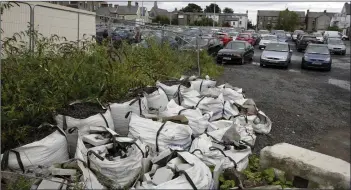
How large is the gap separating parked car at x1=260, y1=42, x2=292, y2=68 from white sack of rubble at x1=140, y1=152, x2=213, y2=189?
540 inches

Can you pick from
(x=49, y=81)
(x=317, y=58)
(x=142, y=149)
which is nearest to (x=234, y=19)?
(x=317, y=58)

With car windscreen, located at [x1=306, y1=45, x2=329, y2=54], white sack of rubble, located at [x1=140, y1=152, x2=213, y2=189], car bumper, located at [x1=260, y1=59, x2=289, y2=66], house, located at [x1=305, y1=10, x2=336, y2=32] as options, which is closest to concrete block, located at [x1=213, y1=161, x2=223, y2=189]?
white sack of rubble, located at [x1=140, y1=152, x2=213, y2=189]

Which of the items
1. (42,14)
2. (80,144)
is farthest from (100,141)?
(42,14)

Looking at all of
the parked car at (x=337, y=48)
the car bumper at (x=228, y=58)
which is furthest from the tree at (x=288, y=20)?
the car bumper at (x=228, y=58)

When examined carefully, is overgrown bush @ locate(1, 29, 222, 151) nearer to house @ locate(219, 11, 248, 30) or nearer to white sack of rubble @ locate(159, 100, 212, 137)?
white sack of rubble @ locate(159, 100, 212, 137)

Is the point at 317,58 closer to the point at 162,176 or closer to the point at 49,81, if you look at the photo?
the point at 49,81

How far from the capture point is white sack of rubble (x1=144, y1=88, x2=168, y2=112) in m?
5.19

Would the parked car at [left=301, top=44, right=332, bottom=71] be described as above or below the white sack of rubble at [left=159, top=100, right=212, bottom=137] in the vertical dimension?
above

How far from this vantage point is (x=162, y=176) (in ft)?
9.98

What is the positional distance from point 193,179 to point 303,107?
563cm

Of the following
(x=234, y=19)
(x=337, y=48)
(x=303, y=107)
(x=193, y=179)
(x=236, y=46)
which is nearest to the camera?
(x=193, y=179)

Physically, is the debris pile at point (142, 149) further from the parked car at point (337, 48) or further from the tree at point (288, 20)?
the tree at point (288, 20)

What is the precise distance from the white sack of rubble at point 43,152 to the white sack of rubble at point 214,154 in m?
1.49

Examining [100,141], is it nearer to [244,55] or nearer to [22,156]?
[22,156]
